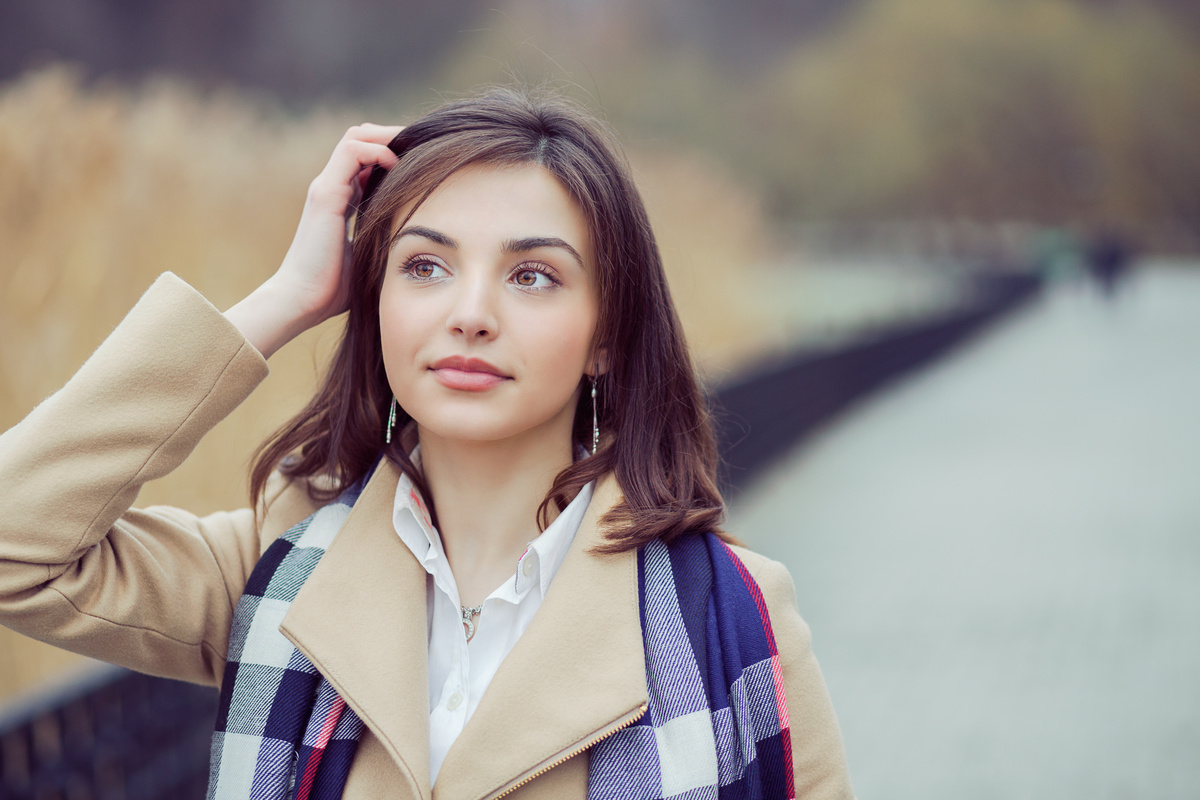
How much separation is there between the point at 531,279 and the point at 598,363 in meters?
0.22

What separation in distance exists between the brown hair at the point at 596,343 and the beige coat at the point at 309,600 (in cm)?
11

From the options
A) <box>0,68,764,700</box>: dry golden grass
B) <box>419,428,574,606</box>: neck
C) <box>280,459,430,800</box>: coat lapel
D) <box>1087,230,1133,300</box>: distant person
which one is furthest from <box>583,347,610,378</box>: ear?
<box>1087,230,1133,300</box>: distant person

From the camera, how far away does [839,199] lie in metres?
40.7

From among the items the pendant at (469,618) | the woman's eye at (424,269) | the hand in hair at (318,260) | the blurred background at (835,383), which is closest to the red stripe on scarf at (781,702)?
the pendant at (469,618)

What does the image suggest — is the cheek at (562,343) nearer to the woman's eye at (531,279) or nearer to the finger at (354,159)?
the woman's eye at (531,279)

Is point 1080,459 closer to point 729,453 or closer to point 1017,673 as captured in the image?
point 729,453

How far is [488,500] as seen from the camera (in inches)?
67.6

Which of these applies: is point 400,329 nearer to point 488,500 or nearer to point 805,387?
point 488,500

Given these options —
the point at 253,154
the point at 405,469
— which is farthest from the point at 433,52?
the point at 405,469

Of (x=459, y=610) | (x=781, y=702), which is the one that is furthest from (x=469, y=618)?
(x=781, y=702)

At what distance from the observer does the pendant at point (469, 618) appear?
1647mm

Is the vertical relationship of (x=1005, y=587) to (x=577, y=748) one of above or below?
below

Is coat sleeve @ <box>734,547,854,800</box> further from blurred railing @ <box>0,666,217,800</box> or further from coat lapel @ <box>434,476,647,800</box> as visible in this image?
blurred railing @ <box>0,666,217,800</box>

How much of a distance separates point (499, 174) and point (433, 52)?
27606mm
